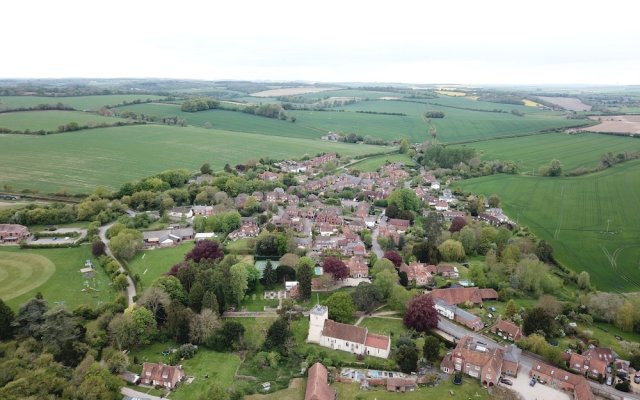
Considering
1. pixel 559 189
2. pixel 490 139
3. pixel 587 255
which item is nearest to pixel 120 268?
pixel 587 255

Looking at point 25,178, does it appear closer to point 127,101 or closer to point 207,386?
point 207,386

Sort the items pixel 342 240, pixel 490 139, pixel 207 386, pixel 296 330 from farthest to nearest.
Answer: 1. pixel 490 139
2. pixel 342 240
3. pixel 296 330
4. pixel 207 386

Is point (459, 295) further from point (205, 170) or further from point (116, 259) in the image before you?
point (205, 170)

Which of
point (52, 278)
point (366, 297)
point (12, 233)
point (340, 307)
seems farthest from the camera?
point (12, 233)

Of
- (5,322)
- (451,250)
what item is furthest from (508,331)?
(5,322)

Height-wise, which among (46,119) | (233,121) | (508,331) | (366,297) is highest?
(46,119)

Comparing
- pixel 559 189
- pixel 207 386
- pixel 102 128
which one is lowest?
pixel 207 386
